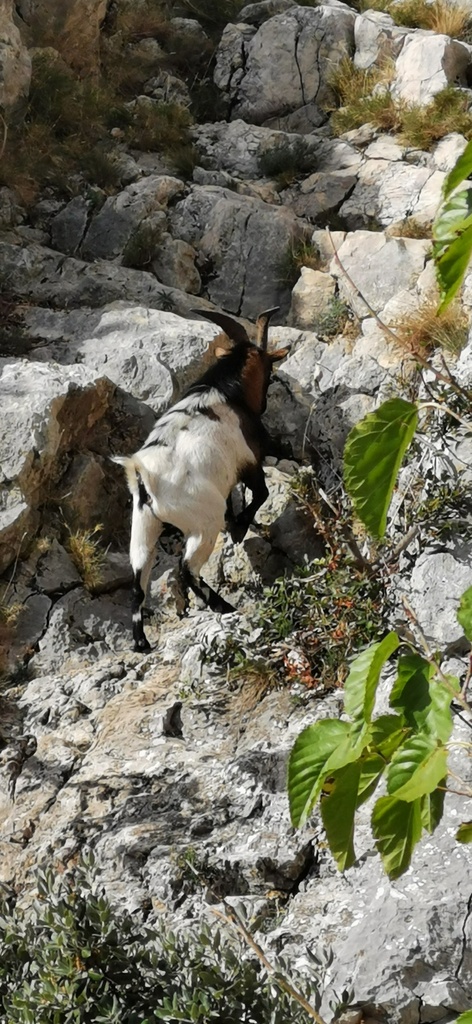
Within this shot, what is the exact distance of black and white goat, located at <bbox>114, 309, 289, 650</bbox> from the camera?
540cm

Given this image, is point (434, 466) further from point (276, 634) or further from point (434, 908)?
point (434, 908)

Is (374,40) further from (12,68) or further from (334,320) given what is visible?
(334,320)

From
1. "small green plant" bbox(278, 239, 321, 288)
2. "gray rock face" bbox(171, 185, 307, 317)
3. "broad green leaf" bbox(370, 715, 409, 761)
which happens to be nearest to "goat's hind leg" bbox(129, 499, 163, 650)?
"gray rock face" bbox(171, 185, 307, 317)

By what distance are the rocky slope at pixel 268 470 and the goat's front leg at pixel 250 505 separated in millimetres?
121

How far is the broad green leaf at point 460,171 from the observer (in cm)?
114

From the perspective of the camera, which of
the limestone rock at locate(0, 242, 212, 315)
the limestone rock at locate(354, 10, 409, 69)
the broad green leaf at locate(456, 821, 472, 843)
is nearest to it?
the broad green leaf at locate(456, 821, 472, 843)

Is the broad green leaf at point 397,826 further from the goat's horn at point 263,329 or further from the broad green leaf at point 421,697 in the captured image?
the goat's horn at point 263,329

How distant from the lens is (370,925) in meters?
3.37

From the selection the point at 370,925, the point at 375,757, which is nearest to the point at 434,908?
the point at 370,925

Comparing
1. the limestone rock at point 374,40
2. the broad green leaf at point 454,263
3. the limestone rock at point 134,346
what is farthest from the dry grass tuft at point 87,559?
the limestone rock at point 374,40

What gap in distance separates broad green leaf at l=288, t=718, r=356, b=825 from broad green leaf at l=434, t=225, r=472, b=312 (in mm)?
601

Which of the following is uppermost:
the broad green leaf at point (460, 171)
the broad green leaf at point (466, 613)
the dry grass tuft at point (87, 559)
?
the broad green leaf at point (460, 171)

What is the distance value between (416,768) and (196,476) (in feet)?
13.9

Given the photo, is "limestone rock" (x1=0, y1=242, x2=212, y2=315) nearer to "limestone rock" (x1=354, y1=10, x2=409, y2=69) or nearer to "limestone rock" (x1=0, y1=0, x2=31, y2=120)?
"limestone rock" (x1=0, y1=0, x2=31, y2=120)
